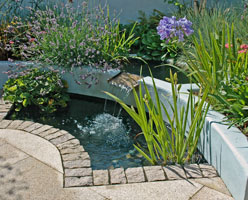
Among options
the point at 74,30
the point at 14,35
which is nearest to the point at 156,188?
the point at 74,30

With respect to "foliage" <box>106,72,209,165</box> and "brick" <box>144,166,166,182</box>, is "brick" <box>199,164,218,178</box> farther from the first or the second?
"brick" <box>144,166,166,182</box>

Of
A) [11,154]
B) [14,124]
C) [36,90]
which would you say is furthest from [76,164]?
[36,90]

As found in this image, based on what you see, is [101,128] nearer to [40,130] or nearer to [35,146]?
[40,130]

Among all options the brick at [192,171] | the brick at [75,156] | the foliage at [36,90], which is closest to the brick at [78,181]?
the brick at [75,156]

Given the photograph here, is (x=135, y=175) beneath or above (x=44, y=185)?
above

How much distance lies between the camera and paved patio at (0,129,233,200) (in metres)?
2.32

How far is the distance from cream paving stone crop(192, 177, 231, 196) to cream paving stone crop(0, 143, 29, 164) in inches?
62.1

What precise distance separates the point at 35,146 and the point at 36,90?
1293mm

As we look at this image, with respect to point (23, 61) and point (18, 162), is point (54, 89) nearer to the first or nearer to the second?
point (23, 61)

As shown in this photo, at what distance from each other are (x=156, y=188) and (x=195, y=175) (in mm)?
380

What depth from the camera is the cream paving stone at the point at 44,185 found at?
90.8 inches

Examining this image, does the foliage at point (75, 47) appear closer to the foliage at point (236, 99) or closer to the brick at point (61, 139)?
the brick at point (61, 139)

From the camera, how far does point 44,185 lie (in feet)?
7.99

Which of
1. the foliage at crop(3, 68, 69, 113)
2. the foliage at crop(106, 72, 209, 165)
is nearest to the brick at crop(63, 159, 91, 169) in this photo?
the foliage at crop(106, 72, 209, 165)
